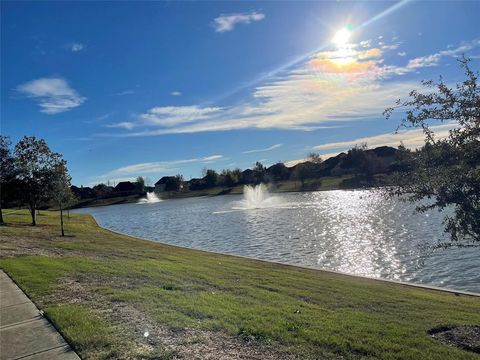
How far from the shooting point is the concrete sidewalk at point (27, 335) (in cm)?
615

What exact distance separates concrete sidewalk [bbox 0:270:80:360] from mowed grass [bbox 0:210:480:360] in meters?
0.21

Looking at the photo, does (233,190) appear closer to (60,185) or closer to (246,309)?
(60,185)

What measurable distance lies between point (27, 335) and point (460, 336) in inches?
316

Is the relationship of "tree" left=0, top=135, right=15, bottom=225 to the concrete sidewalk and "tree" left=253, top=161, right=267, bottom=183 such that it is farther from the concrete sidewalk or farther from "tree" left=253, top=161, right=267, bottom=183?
"tree" left=253, top=161, right=267, bottom=183

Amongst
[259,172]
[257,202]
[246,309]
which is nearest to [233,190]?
[259,172]

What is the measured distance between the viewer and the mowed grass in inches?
268

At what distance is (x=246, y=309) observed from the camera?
8.84 meters

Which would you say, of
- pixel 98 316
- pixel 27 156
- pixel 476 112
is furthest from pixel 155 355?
pixel 27 156

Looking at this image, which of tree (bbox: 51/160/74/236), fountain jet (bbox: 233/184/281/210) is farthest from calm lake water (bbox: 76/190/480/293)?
fountain jet (bbox: 233/184/281/210)

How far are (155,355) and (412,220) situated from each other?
3635cm

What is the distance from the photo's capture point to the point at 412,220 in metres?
38.2

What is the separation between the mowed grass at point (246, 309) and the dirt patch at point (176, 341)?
Answer: 0.17ft

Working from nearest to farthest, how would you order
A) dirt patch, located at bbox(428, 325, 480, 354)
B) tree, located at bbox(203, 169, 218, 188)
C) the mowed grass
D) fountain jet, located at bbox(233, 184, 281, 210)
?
the mowed grass → dirt patch, located at bbox(428, 325, 480, 354) → fountain jet, located at bbox(233, 184, 281, 210) → tree, located at bbox(203, 169, 218, 188)

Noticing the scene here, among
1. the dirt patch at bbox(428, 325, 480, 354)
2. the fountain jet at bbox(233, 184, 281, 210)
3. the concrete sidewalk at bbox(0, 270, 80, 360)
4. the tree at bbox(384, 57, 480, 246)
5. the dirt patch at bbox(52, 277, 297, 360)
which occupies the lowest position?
the fountain jet at bbox(233, 184, 281, 210)
